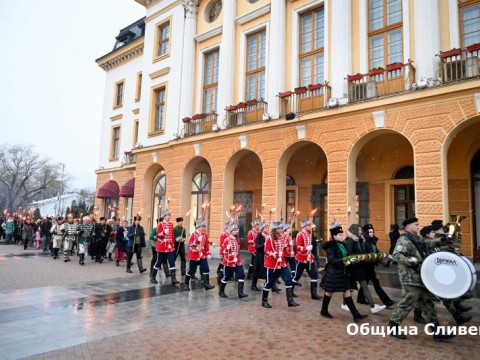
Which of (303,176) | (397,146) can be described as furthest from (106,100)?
(397,146)

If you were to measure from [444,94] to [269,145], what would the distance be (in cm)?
700

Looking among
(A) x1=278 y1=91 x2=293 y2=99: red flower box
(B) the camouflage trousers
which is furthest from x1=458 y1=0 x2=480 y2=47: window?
(B) the camouflage trousers

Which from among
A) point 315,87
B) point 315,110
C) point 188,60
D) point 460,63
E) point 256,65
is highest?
point 188,60

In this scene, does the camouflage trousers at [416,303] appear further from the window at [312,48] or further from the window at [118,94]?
the window at [118,94]

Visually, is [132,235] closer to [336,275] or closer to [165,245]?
[165,245]

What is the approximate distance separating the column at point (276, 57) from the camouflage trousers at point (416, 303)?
1130 cm

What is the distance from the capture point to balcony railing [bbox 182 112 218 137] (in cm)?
1930

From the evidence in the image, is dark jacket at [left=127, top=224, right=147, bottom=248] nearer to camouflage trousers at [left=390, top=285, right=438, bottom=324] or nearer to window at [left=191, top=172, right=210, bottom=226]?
window at [left=191, top=172, right=210, bottom=226]

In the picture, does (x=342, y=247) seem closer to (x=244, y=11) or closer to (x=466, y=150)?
(x=466, y=150)

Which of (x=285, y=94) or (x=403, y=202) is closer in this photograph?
(x=403, y=202)

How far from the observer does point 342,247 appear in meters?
7.35

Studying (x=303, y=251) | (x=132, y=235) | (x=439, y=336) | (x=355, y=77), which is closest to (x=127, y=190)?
(x=132, y=235)

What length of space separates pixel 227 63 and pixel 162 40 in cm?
704

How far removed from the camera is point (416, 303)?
19.5ft
